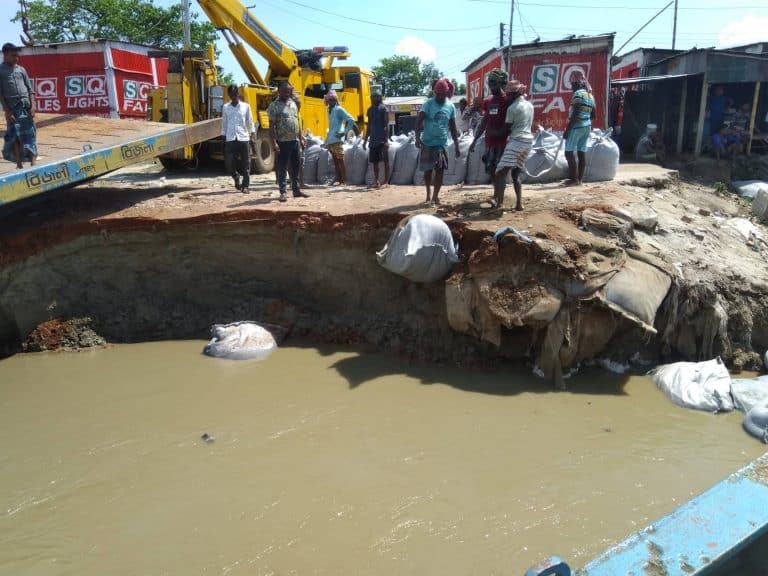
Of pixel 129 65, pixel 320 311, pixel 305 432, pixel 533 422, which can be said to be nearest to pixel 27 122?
pixel 320 311

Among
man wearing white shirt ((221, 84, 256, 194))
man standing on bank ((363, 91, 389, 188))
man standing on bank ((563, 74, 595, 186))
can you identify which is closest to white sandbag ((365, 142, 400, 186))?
man standing on bank ((363, 91, 389, 188))

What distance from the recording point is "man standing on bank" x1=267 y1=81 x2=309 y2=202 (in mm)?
6711

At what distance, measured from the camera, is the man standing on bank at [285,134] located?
22.0 ft

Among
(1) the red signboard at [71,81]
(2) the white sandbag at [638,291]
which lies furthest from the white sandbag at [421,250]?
(1) the red signboard at [71,81]

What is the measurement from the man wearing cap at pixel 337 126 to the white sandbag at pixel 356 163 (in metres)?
0.22

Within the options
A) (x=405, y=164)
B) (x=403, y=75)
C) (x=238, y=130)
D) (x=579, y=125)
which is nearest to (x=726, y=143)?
(x=579, y=125)

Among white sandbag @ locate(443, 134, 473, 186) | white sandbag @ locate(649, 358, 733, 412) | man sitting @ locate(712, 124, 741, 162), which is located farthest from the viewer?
man sitting @ locate(712, 124, 741, 162)

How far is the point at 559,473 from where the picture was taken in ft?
11.9

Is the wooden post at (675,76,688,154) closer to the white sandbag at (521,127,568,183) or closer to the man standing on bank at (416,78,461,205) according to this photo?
the white sandbag at (521,127,568,183)

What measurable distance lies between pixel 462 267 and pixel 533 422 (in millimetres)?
1510

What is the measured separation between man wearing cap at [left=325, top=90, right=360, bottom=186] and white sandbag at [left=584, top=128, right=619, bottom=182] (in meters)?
3.19

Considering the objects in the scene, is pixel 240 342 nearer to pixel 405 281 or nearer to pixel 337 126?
pixel 405 281

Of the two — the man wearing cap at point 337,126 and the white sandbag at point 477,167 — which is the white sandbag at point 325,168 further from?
the white sandbag at point 477,167

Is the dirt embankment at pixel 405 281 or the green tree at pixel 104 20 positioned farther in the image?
the green tree at pixel 104 20
